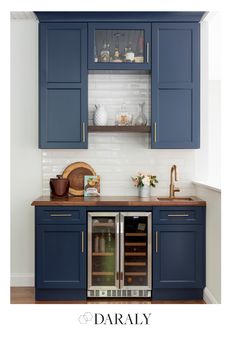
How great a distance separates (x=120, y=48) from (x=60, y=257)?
6.99ft

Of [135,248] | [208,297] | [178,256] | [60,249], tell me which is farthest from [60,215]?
[208,297]

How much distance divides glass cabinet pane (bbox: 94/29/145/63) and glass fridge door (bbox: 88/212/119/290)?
1.54 metres

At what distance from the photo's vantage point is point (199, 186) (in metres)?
4.31

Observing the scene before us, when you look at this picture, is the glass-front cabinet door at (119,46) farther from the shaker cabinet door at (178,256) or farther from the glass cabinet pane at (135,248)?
the shaker cabinet door at (178,256)

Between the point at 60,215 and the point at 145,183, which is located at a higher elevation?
the point at 145,183

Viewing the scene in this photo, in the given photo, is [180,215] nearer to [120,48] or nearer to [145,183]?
[145,183]

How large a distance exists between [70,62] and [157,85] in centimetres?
89

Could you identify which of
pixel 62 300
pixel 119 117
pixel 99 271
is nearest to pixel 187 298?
pixel 99 271

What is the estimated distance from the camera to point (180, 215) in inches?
158

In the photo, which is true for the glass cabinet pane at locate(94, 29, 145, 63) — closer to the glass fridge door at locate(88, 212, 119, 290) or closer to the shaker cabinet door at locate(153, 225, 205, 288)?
the glass fridge door at locate(88, 212, 119, 290)

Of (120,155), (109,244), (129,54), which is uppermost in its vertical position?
(129,54)

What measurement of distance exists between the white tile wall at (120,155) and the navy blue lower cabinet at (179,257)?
639mm

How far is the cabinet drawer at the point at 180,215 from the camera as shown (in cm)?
399
